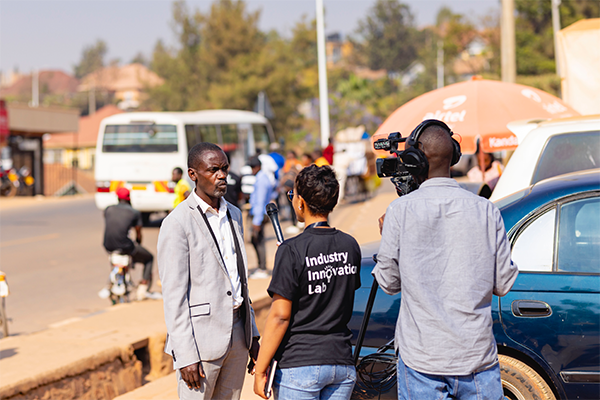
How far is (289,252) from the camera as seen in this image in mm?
2734

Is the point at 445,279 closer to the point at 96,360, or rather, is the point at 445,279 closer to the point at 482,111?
the point at 96,360

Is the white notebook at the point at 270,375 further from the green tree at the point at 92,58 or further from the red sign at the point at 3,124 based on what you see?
the green tree at the point at 92,58

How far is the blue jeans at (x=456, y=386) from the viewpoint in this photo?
256cm

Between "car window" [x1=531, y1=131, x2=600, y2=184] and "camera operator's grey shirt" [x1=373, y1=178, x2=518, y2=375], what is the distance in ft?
8.80

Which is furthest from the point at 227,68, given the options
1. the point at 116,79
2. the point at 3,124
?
the point at 116,79

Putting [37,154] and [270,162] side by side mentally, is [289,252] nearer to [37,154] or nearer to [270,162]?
[270,162]

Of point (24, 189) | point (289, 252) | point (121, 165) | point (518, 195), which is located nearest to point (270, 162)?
point (121, 165)

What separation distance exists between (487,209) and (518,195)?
1583 millimetres

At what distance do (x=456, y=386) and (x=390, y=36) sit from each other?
93.3 m

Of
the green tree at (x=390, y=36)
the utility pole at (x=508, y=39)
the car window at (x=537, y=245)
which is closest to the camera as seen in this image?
the car window at (x=537, y=245)

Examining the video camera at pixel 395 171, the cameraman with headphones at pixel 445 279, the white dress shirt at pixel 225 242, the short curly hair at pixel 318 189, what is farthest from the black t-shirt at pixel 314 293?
the white dress shirt at pixel 225 242

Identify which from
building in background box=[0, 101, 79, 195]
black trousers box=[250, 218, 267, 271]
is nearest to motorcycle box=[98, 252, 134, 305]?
black trousers box=[250, 218, 267, 271]

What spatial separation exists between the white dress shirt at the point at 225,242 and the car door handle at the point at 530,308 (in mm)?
1480

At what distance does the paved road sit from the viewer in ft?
27.0
